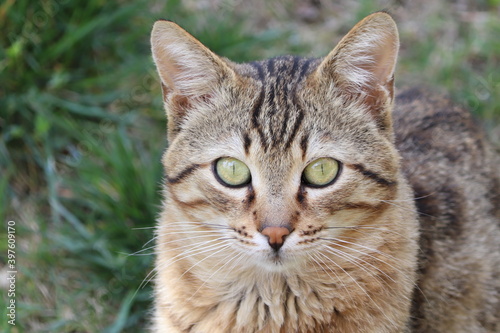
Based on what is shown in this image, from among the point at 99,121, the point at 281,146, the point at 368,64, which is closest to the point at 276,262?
the point at 281,146

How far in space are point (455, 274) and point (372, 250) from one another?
671 mm

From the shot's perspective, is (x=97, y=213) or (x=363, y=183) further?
(x=97, y=213)

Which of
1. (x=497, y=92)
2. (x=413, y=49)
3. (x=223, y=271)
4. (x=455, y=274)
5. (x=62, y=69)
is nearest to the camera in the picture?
(x=223, y=271)

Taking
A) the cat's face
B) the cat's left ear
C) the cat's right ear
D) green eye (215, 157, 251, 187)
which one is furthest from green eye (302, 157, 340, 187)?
the cat's right ear

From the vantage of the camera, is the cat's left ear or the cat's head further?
the cat's left ear

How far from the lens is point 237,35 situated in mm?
5242

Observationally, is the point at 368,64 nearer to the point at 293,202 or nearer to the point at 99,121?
the point at 293,202

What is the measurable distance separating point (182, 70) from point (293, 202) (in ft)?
2.82

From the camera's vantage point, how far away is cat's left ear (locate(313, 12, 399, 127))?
9.05ft

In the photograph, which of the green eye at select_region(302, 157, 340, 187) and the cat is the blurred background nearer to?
the cat

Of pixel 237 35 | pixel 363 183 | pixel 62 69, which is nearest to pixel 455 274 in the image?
pixel 363 183

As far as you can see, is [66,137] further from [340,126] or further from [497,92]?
[497,92]

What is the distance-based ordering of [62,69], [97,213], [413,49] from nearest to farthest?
[97,213] → [62,69] → [413,49]

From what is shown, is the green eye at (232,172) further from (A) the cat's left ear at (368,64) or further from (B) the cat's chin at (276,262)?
(A) the cat's left ear at (368,64)
